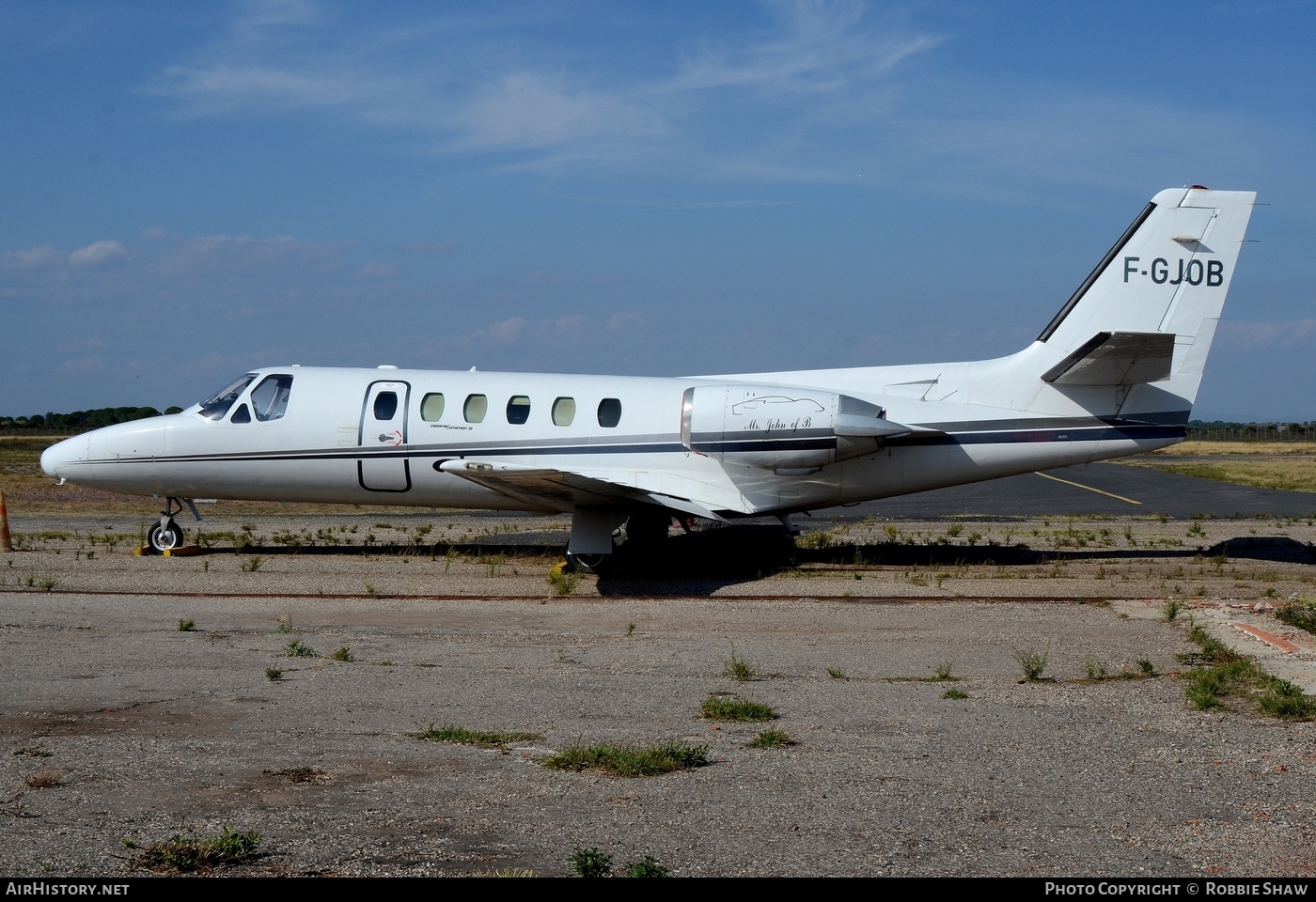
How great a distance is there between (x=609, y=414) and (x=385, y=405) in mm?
3332

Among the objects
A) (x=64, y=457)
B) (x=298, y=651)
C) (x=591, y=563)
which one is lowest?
(x=298, y=651)

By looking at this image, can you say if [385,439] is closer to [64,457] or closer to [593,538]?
[593,538]

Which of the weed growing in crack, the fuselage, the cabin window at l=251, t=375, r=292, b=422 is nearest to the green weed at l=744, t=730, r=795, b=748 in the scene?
the weed growing in crack

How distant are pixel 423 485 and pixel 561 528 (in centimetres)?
671

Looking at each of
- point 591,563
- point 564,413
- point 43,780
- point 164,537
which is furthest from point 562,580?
point 43,780

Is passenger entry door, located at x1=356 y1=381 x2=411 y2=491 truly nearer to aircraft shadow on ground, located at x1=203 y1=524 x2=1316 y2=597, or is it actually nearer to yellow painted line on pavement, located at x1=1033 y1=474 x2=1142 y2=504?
aircraft shadow on ground, located at x1=203 y1=524 x2=1316 y2=597

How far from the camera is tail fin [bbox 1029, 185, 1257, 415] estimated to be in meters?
16.1

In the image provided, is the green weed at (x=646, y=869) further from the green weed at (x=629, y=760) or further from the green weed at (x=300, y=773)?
the green weed at (x=300, y=773)

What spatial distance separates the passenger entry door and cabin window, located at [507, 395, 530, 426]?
61.0 inches

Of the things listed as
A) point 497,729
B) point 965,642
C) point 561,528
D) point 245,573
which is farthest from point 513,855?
point 561,528

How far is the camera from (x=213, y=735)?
7191mm

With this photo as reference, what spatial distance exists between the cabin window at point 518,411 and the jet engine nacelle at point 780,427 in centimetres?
231

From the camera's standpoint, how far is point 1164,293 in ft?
53.2
